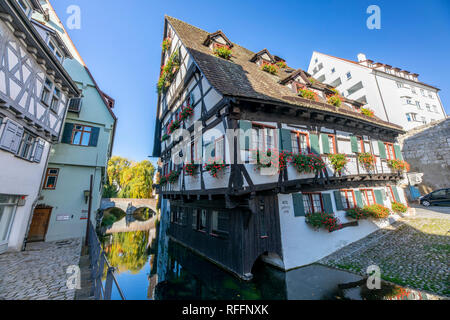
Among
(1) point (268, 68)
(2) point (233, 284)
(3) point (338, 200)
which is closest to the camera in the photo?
(2) point (233, 284)

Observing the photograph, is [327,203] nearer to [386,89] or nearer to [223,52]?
[223,52]

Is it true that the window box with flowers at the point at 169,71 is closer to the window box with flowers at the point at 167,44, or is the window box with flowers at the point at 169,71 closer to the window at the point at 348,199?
the window box with flowers at the point at 167,44

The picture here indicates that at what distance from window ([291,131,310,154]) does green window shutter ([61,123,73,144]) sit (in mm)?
13419

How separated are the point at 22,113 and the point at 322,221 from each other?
43.4ft

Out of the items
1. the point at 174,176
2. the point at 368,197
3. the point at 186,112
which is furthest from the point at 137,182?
the point at 368,197

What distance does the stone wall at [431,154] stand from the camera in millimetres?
17156

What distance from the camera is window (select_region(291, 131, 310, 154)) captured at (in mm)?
8586

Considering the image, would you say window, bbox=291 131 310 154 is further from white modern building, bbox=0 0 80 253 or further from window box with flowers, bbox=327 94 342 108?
white modern building, bbox=0 0 80 253

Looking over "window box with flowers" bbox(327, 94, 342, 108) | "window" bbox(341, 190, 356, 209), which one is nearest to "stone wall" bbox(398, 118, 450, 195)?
"window" bbox(341, 190, 356, 209)

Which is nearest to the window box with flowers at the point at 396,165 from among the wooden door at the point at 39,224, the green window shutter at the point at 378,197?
the green window shutter at the point at 378,197

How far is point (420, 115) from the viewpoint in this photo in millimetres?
24672

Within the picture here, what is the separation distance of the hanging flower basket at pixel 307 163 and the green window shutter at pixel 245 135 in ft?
7.02

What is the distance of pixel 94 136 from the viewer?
12664 millimetres

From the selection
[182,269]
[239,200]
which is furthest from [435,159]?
[182,269]
